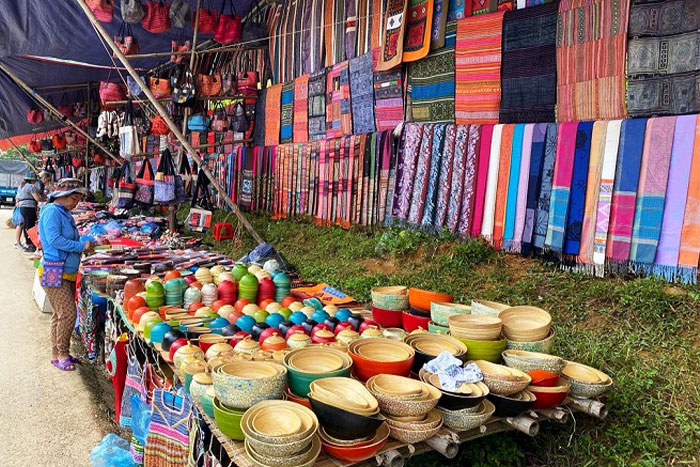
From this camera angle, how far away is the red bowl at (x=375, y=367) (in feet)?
5.79

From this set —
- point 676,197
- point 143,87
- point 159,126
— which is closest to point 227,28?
point 143,87

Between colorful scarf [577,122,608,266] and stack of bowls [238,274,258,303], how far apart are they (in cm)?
227

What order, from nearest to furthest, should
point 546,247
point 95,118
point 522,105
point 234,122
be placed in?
point 546,247 → point 522,105 → point 234,122 → point 95,118

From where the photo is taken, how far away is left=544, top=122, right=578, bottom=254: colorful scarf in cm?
340

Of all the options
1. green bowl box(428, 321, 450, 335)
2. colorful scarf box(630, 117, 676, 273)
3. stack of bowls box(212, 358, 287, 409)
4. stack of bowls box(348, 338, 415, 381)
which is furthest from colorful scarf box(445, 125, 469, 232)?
stack of bowls box(212, 358, 287, 409)

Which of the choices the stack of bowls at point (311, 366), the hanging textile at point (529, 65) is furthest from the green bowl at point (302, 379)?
the hanging textile at point (529, 65)

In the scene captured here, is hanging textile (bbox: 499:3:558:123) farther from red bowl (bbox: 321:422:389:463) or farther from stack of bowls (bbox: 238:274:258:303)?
red bowl (bbox: 321:422:389:463)

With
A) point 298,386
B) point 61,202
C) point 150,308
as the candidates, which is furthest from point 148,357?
point 61,202

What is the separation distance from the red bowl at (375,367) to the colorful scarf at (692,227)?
2074mm

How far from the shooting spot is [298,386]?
1.66 m

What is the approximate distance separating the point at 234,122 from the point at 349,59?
2620 millimetres

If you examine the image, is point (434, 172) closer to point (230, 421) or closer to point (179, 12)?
point (230, 421)

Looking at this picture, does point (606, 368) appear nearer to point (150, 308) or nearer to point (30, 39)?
point (150, 308)

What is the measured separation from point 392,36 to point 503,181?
7.23 feet
